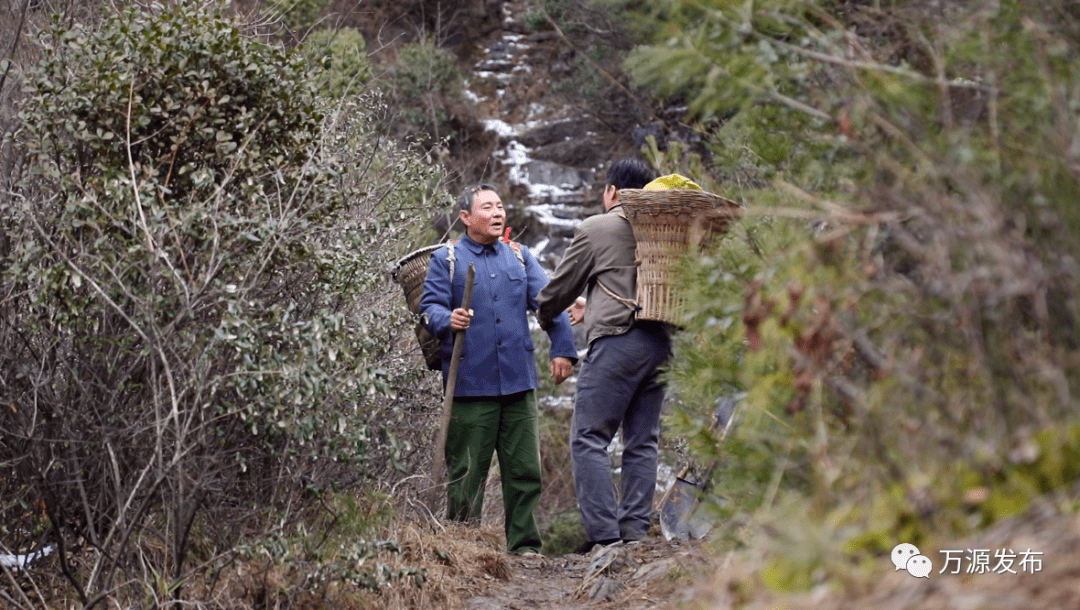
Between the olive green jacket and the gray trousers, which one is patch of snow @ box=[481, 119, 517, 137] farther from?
the gray trousers

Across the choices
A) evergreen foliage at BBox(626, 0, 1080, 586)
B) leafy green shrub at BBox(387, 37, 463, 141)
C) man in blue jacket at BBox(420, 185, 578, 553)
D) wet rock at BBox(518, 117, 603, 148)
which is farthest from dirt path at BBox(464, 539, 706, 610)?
wet rock at BBox(518, 117, 603, 148)

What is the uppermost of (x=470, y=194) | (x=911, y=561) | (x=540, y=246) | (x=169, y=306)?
(x=911, y=561)

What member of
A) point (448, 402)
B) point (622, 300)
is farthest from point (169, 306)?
point (622, 300)

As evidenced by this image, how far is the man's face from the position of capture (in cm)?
562

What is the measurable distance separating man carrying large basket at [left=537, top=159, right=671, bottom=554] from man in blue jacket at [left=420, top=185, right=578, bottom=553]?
0.99 feet

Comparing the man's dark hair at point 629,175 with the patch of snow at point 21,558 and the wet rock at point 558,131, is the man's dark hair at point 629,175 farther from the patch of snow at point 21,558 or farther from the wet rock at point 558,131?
the wet rock at point 558,131

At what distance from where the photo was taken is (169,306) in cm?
354

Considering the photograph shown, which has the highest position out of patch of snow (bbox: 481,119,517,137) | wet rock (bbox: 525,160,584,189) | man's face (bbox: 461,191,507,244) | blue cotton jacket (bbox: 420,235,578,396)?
man's face (bbox: 461,191,507,244)

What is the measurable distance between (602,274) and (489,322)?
0.69 meters

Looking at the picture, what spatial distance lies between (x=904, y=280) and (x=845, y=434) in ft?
1.12

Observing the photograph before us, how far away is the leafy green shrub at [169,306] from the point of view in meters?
3.46

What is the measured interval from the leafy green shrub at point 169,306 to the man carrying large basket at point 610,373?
1533 mm

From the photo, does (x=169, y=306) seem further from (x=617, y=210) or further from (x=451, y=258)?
(x=617, y=210)

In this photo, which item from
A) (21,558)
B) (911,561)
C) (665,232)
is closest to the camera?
(911,561)
